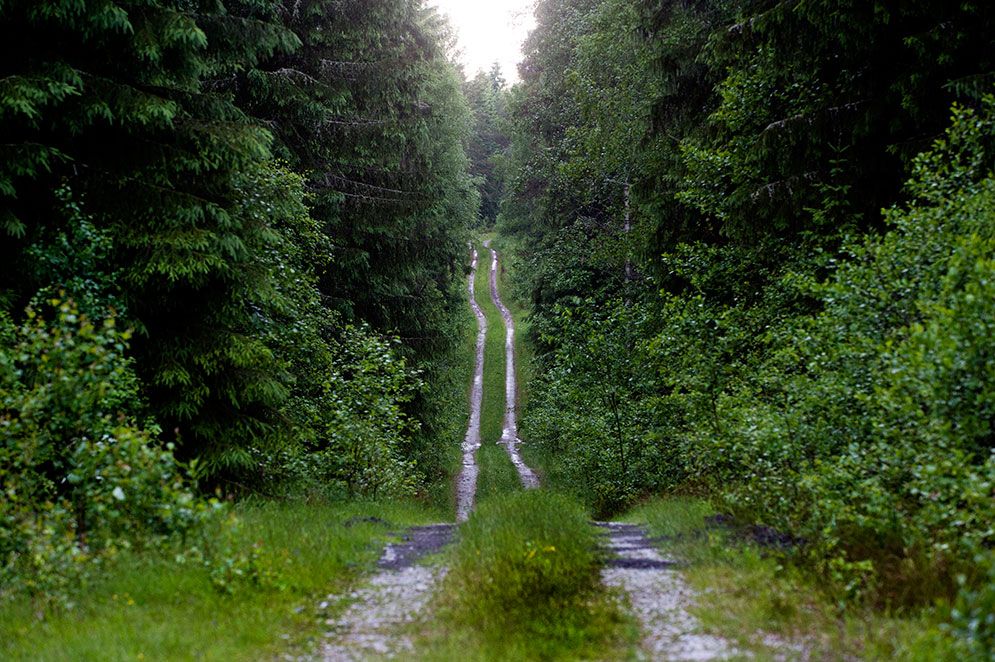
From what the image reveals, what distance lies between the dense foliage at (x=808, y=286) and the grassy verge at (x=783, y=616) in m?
0.29

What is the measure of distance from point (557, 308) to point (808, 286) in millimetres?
6341

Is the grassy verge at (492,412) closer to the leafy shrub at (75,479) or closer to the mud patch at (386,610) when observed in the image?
the mud patch at (386,610)

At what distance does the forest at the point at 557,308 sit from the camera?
524 cm

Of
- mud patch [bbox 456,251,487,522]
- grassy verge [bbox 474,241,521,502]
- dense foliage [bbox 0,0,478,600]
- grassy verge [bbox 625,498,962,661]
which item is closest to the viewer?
grassy verge [bbox 625,498,962,661]

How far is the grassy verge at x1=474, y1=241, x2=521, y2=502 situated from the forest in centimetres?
338

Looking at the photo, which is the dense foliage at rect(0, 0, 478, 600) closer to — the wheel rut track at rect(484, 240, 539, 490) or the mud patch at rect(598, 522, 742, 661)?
the mud patch at rect(598, 522, 742, 661)

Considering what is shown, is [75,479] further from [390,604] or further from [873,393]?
[873,393]

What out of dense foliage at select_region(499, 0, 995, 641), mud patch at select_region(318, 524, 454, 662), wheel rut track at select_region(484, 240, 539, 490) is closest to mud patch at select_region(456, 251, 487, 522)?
wheel rut track at select_region(484, 240, 539, 490)

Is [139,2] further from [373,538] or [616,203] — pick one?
[616,203]

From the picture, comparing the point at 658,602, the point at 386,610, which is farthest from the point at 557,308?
the point at 386,610

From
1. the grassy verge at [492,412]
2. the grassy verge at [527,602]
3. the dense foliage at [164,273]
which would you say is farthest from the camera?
the grassy verge at [492,412]

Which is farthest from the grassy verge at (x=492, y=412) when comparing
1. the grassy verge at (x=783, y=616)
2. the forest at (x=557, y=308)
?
the grassy verge at (x=783, y=616)

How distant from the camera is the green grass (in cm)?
436

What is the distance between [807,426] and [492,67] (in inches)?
3489
